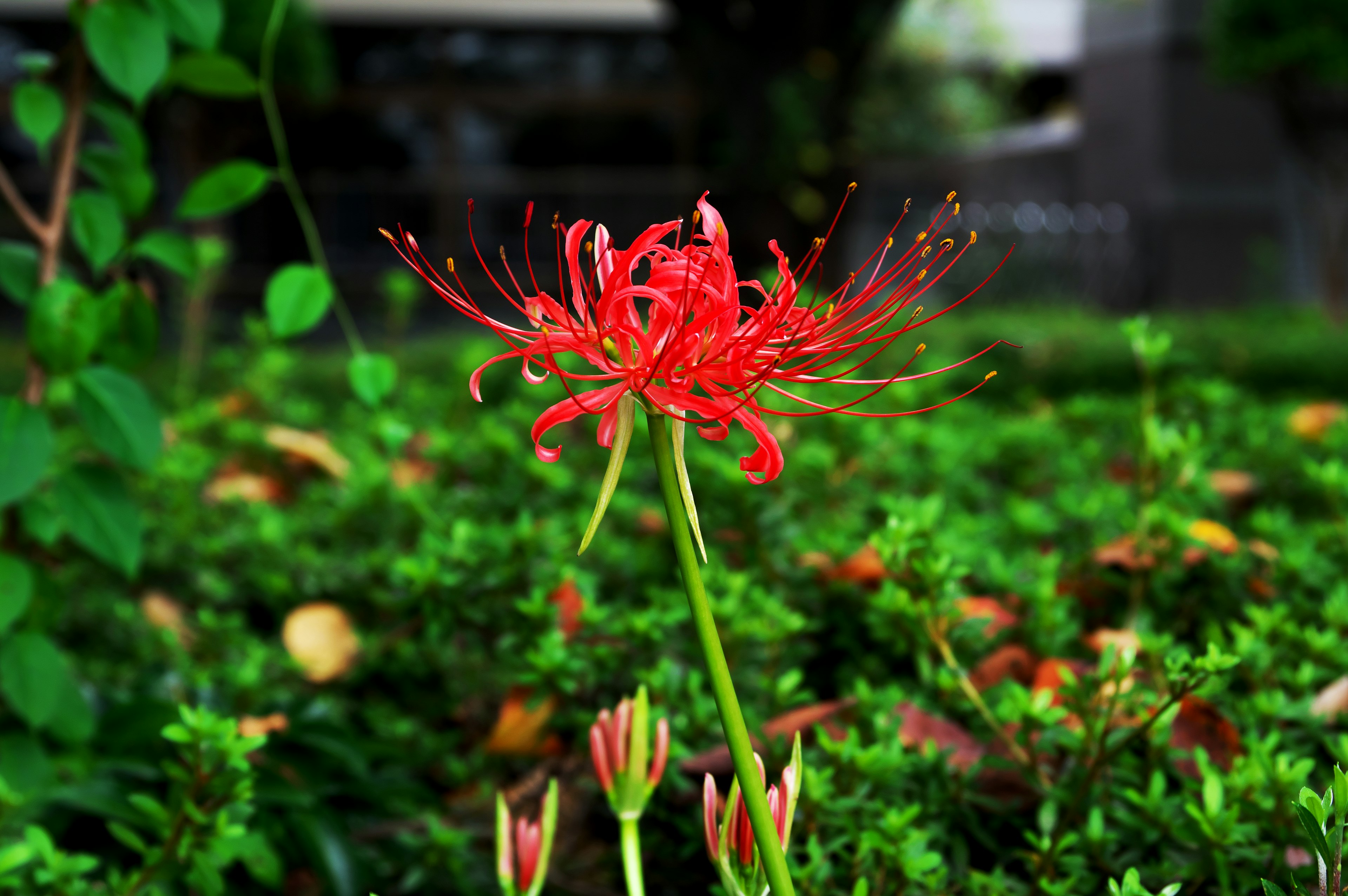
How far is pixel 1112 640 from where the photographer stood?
4.89 ft

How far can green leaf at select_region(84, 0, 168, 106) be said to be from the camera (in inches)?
55.1

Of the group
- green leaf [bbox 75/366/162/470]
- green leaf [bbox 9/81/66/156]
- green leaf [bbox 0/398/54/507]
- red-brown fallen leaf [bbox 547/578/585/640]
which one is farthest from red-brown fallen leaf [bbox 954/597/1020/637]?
green leaf [bbox 9/81/66/156]

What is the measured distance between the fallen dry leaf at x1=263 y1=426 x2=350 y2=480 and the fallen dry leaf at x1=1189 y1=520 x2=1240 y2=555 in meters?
1.71

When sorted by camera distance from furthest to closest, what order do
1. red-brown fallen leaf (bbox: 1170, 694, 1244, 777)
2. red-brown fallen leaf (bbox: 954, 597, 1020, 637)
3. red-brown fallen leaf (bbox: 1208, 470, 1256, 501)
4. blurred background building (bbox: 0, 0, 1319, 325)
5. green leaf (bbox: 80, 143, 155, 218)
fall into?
blurred background building (bbox: 0, 0, 1319, 325) → red-brown fallen leaf (bbox: 1208, 470, 1256, 501) → green leaf (bbox: 80, 143, 155, 218) → red-brown fallen leaf (bbox: 954, 597, 1020, 637) → red-brown fallen leaf (bbox: 1170, 694, 1244, 777)

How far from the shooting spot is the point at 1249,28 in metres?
10.6

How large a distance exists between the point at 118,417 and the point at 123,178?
0.41 metres

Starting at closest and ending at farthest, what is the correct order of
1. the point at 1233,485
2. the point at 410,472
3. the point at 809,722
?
the point at 809,722, the point at 1233,485, the point at 410,472

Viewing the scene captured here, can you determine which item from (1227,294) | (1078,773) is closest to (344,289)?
(1227,294)

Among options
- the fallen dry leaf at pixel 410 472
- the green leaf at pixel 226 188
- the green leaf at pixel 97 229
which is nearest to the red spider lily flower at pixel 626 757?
the green leaf at pixel 226 188

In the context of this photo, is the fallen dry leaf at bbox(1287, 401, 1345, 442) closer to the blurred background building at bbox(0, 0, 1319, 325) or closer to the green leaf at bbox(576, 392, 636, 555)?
the green leaf at bbox(576, 392, 636, 555)

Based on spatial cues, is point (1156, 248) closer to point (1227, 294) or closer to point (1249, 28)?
point (1227, 294)

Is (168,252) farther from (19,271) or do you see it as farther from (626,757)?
(626,757)

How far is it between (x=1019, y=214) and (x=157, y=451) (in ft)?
52.4

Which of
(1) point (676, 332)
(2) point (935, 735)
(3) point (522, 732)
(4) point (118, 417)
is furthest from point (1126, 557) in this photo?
(4) point (118, 417)
